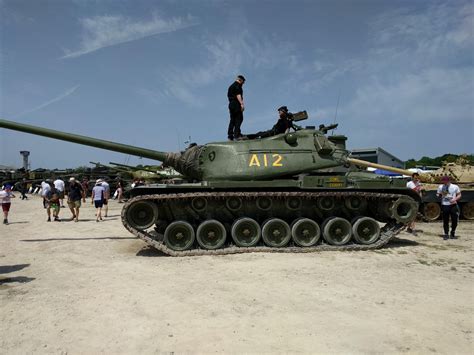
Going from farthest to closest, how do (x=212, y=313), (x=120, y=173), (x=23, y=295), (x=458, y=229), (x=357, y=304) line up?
(x=120, y=173)
(x=458, y=229)
(x=23, y=295)
(x=357, y=304)
(x=212, y=313)

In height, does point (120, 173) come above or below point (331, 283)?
above

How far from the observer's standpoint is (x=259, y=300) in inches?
219

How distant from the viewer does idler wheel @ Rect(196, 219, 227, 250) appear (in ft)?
28.6

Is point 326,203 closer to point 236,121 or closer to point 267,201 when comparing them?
point 267,201

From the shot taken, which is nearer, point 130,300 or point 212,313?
point 212,313

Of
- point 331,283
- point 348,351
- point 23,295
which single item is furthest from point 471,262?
point 23,295

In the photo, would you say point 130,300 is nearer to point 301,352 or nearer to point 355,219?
point 301,352

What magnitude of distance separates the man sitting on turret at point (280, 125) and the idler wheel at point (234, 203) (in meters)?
2.28

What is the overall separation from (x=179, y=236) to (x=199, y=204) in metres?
0.95

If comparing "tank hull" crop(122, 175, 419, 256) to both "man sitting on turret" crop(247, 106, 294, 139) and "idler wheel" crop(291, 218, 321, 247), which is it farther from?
"man sitting on turret" crop(247, 106, 294, 139)

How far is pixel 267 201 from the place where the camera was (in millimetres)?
9156

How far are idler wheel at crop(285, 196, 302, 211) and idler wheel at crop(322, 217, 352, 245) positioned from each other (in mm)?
845

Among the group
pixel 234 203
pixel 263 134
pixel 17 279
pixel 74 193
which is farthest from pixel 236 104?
pixel 74 193

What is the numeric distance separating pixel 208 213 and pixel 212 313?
4.14 m
